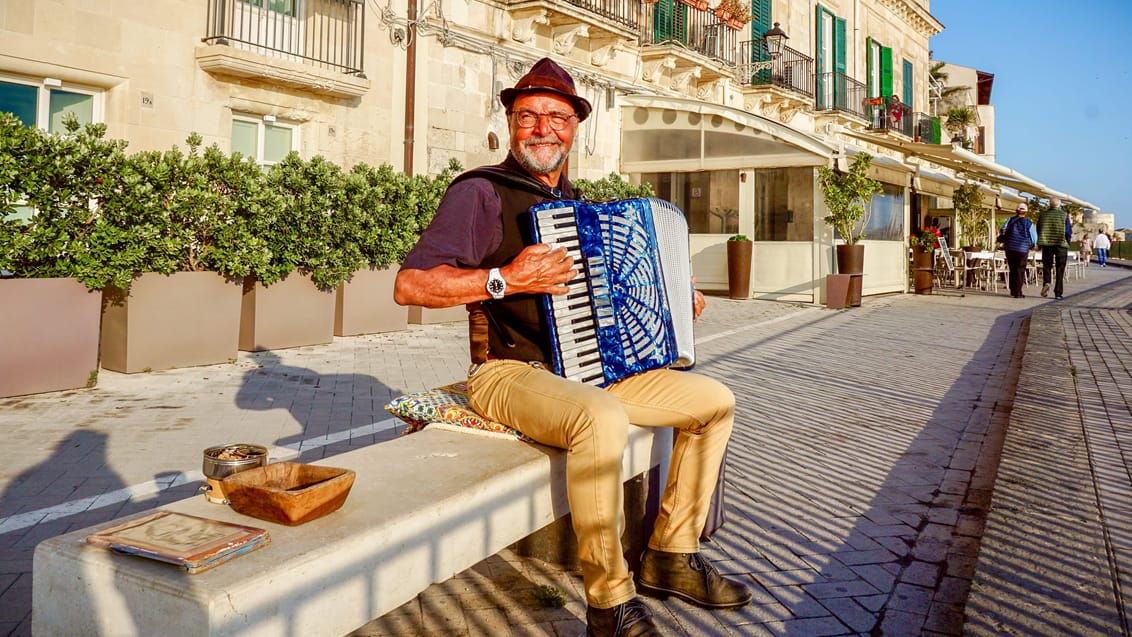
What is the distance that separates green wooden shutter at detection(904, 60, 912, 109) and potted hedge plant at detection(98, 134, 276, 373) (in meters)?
25.8

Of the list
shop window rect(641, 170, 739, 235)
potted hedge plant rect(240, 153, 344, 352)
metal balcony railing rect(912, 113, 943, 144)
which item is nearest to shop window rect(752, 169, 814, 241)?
shop window rect(641, 170, 739, 235)

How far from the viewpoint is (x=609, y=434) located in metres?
2.66

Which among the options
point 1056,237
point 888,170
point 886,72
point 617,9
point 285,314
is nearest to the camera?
point 285,314

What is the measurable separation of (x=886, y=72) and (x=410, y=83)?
62.4ft

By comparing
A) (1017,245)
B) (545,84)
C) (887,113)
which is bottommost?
(545,84)

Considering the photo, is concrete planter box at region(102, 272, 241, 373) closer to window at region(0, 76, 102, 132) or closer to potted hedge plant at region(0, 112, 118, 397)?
potted hedge plant at region(0, 112, 118, 397)

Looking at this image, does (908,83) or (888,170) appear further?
(908,83)

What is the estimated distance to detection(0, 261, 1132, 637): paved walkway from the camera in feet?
9.47

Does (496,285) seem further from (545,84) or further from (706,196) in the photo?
(706,196)

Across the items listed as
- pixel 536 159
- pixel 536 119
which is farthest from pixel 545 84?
pixel 536 159

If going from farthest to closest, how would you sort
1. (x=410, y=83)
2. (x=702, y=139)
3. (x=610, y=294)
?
(x=702, y=139), (x=410, y=83), (x=610, y=294)

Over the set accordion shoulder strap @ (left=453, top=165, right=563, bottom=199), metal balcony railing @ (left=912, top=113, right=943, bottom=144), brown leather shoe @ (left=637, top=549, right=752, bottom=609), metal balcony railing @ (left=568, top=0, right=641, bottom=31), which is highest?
metal balcony railing @ (left=912, top=113, right=943, bottom=144)

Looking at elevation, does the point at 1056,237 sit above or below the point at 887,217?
below

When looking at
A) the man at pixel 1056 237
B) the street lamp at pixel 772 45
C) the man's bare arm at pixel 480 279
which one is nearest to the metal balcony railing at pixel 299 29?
the man's bare arm at pixel 480 279
